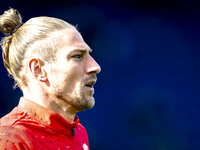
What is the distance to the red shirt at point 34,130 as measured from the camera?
1.13 m

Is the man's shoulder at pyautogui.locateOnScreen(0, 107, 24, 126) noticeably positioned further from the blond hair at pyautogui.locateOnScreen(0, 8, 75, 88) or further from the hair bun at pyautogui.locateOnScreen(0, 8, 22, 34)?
the hair bun at pyautogui.locateOnScreen(0, 8, 22, 34)

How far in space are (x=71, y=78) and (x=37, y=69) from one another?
21 cm

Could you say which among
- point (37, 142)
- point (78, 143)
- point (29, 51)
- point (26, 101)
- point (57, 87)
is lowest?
point (78, 143)

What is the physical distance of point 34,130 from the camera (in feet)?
4.10

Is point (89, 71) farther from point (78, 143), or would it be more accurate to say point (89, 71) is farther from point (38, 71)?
point (78, 143)

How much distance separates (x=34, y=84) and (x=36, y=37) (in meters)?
0.28

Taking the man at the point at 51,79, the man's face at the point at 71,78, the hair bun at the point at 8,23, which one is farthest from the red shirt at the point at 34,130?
the hair bun at the point at 8,23

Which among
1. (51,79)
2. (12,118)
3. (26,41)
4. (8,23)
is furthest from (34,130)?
(8,23)

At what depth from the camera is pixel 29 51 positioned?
1.40 meters

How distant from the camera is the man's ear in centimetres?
137

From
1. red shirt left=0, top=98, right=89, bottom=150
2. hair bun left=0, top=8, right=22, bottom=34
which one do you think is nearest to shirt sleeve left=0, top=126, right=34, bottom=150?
red shirt left=0, top=98, right=89, bottom=150

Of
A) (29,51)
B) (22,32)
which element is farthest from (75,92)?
(22,32)

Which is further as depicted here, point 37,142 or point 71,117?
point 71,117

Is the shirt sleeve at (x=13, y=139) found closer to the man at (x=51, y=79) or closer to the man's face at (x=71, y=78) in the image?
the man at (x=51, y=79)
